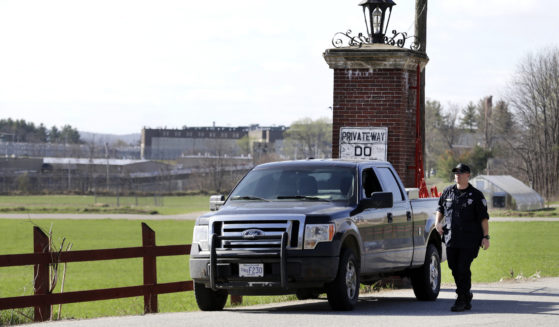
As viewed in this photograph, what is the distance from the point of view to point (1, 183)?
496 feet

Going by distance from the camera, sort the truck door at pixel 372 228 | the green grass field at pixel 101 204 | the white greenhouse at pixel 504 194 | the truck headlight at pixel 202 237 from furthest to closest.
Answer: the green grass field at pixel 101 204 < the white greenhouse at pixel 504 194 < the truck door at pixel 372 228 < the truck headlight at pixel 202 237

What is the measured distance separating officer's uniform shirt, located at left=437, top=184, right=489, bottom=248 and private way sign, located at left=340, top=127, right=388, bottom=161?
4.98m

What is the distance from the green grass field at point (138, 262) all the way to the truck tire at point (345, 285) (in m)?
3.38

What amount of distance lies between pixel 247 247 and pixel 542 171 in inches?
3804

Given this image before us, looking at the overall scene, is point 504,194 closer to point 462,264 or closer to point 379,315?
point 462,264

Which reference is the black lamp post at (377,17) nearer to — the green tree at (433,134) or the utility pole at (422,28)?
the utility pole at (422,28)

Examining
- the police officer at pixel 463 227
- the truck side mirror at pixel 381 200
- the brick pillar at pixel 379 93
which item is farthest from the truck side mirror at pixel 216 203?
the brick pillar at pixel 379 93

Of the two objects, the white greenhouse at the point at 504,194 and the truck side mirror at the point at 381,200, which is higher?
the truck side mirror at the point at 381,200

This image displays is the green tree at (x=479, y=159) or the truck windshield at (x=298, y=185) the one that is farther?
the green tree at (x=479, y=159)

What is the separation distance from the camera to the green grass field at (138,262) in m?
24.1

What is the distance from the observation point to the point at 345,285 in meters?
12.6

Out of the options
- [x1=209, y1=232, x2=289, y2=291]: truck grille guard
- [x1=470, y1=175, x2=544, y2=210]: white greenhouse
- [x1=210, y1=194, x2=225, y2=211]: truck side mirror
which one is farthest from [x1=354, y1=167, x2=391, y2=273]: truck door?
[x1=470, y1=175, x2=544, y2=210]: white greenhouse

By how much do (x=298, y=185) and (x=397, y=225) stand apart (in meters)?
1.75

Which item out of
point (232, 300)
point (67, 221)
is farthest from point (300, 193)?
point (67, 221)
